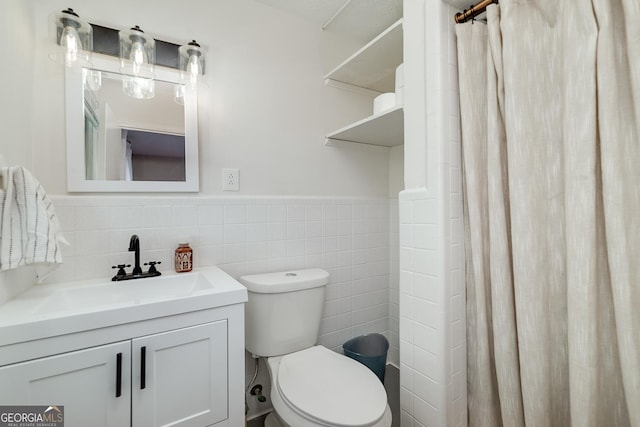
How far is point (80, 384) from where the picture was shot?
786mm

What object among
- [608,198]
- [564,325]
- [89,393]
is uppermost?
[608,198]

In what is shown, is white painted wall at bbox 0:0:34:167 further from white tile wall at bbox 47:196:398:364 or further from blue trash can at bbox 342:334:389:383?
blue trash can at bbox 342:334:389:383

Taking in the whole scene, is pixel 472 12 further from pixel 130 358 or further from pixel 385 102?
pixel 130 358

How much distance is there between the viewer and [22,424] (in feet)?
2.41

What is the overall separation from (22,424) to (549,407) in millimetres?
1502

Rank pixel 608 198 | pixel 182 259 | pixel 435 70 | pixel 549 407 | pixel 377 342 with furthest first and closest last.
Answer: pixel 377 342
pixel 182 259
pixel 435 70
pixel 549 407
pixel 608 198

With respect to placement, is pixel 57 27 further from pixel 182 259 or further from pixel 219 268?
pixel 219 268

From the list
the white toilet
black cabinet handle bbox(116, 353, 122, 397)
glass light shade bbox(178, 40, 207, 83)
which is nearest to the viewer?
black cabinet handle bbox(116, 353, 122, 397)

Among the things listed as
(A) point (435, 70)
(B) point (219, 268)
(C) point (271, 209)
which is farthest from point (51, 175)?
(A) point (435, 70)

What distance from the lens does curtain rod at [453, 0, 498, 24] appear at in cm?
97

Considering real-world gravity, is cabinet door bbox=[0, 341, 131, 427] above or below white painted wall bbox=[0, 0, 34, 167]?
below

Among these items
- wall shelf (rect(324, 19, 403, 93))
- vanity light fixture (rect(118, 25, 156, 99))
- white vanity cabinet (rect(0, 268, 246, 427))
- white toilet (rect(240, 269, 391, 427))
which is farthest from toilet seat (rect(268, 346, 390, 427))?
wall shelf (rect(324, 19, 403, 93))

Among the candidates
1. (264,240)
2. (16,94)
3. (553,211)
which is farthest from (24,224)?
(553,211)

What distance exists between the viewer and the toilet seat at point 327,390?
90 cm
